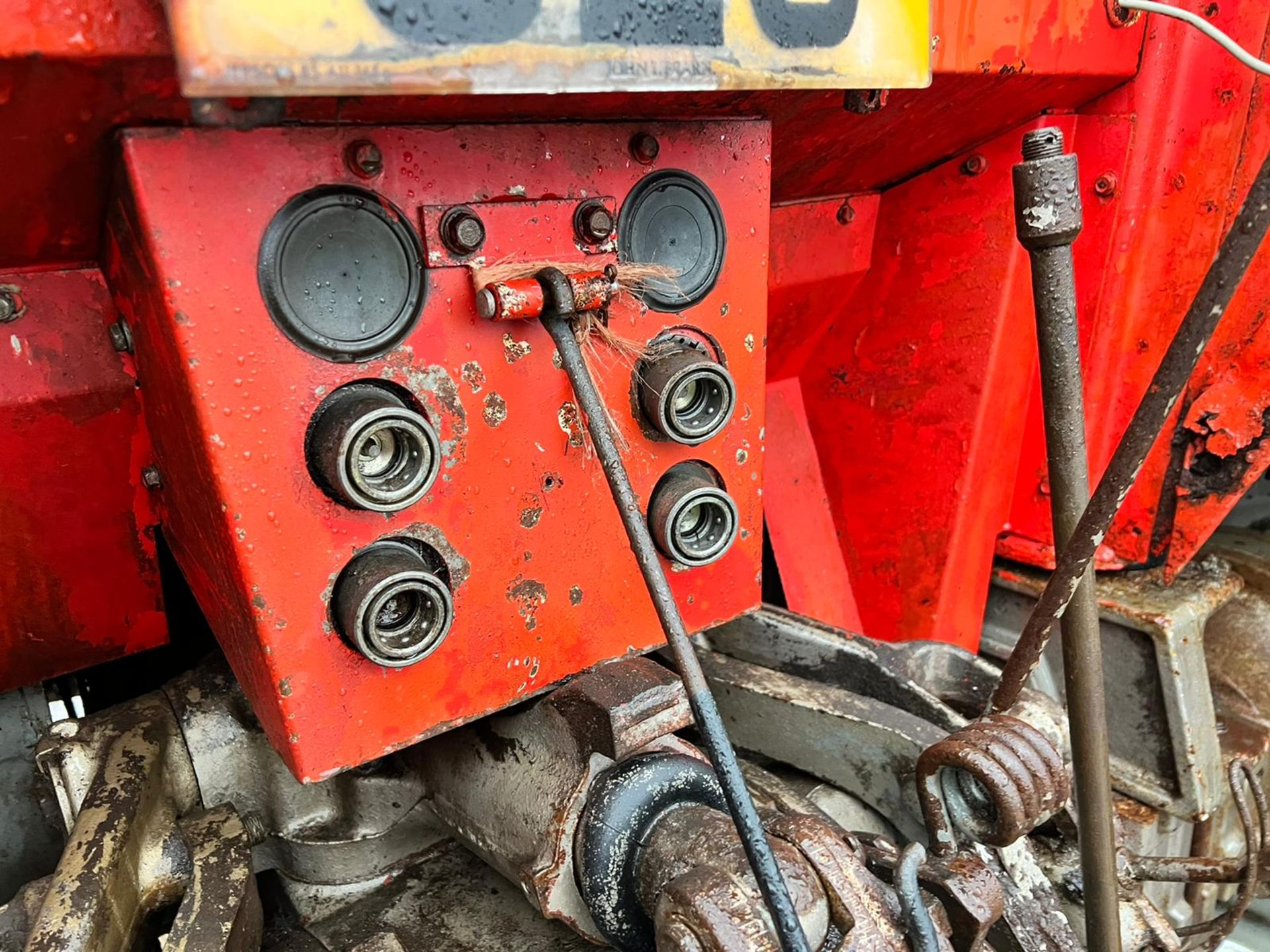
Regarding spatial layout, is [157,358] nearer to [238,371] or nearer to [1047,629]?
[238,371]

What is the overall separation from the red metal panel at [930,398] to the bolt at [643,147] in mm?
715

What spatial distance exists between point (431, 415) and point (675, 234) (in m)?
0.33

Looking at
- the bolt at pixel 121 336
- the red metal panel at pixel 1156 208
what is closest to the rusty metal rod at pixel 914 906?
the bolt at pixel 121 336

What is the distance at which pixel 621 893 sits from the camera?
982 mm

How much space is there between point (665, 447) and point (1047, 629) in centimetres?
43

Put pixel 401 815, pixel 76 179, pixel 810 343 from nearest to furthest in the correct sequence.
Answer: pixel 76 179 < pixel 401 815 < pixel 810 343

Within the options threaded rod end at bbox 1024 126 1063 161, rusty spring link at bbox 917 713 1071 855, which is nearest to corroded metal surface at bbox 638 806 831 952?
rusty spring link at bbox 917 713 1071 855

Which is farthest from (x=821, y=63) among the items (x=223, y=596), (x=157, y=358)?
(x=223, y=596)

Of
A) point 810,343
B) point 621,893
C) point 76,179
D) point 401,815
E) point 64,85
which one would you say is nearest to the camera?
point 64,85

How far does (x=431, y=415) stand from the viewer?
34.2 inches

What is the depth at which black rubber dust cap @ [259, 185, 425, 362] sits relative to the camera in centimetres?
77

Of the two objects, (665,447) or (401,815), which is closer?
(665,447)

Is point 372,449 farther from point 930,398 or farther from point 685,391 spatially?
point 930,398

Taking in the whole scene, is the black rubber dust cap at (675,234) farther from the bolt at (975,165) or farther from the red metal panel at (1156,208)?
the red metal panel at (1156,208)
